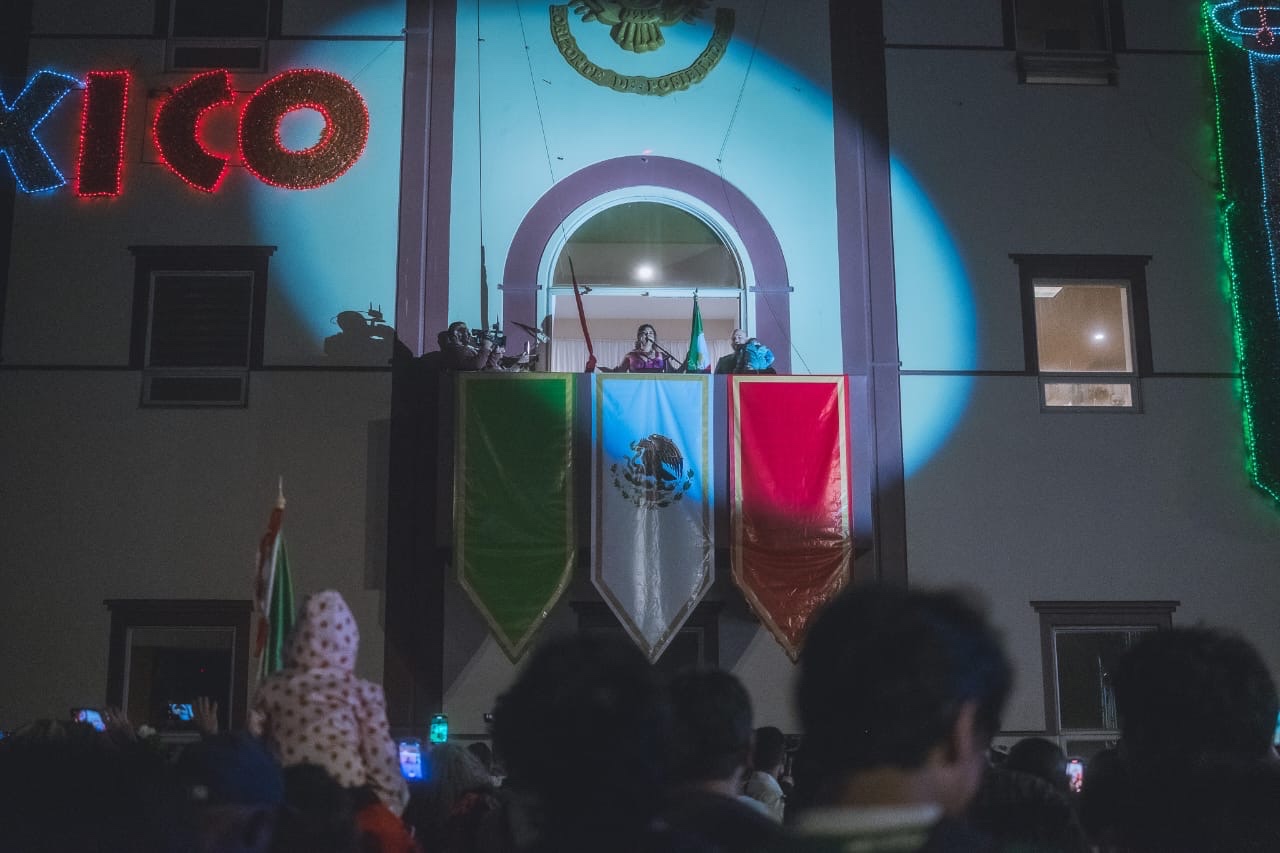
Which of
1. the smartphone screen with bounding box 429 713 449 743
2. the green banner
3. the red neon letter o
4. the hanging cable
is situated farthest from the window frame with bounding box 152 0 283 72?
the smartphone screen with bounding box 429 713 449 743

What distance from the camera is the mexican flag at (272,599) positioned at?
11008 millimetres

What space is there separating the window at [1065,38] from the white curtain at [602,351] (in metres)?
4.74

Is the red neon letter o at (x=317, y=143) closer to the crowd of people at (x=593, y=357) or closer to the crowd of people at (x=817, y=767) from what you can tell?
the crowd of people at (x=593, y=357)

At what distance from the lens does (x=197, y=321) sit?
46.7ft

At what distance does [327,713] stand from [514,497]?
7.31 metres

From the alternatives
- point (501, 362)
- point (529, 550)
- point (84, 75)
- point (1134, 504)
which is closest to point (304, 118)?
point (84, 75)

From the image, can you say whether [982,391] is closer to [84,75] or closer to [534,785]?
[84,75]

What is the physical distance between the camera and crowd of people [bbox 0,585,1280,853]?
2.65 m

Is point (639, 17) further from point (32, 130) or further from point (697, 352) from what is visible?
point (32, 130)

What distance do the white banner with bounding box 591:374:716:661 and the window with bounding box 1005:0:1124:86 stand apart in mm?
5772

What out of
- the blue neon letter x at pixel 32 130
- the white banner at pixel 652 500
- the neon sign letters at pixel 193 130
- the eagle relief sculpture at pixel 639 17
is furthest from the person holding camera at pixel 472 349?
the blue neon letter x at pixel 32 130

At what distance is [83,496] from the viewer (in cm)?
1366

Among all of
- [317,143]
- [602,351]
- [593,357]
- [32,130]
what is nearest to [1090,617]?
[593,357]

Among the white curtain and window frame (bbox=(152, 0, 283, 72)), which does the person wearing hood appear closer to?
the white curtain
